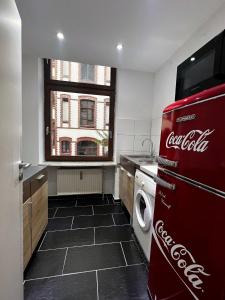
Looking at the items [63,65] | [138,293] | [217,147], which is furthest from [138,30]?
[138,293]

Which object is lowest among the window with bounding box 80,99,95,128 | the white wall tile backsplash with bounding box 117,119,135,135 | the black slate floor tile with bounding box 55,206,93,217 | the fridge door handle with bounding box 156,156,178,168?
the black slate floor tile with bounding box 55,206,93,217

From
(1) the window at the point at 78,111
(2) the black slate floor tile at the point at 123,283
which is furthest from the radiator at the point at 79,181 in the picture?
(2) the black slate floor tile at the point at 123,283

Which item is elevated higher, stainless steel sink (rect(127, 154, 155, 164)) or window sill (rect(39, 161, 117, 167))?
stainless steel sink (rect(127, 154, 155, 164))

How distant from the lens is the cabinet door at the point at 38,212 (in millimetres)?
1405

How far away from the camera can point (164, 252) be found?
0.96m

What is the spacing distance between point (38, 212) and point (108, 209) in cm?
130

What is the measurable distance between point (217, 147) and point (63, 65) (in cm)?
279

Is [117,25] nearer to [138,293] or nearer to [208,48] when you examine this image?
[208,48]

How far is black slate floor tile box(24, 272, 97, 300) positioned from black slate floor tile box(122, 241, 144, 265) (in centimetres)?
39

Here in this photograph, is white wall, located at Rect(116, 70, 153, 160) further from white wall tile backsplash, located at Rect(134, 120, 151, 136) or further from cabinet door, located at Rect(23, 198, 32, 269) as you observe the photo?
cabinet door, located at Rect(23, 198, 32, 269)

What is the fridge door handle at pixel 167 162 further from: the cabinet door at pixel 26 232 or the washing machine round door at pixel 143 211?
the cabinet door at pixel 26 232

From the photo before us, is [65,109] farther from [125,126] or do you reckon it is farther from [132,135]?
[132,135]

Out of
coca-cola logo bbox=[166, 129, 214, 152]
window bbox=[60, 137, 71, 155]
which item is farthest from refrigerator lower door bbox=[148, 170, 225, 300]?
window bbox=[60, 137, 71, 155]

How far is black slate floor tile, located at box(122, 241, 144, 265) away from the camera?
1.53 metres
